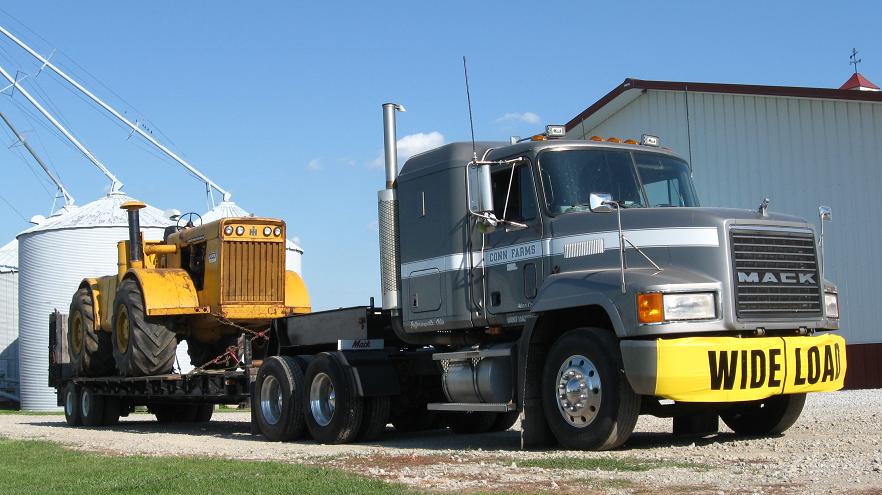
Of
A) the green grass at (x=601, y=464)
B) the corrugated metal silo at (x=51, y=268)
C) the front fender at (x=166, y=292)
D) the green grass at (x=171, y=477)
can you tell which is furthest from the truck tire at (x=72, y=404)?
the corrugated metal silo at (x=51, y=268)

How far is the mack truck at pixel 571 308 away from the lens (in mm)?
9883

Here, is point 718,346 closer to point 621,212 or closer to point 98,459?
point 621,212

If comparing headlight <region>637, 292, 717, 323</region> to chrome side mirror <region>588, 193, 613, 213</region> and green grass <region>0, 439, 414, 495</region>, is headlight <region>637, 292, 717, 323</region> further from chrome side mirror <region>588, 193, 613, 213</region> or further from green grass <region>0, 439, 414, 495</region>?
green grass <region>0, 439, 414, 495</region>

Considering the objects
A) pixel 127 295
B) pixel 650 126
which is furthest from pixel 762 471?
pixel 650 126

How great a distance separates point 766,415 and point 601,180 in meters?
3.18

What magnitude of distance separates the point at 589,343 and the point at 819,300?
7.71ft

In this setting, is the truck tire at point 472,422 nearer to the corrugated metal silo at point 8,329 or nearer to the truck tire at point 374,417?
the truck tire at point 374,417

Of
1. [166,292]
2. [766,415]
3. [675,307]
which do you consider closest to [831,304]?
[766,415]

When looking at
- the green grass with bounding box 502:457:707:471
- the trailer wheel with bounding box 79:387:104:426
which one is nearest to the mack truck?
the green grass with bounding box 502:457:707:471

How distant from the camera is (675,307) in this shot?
9711 millimetres

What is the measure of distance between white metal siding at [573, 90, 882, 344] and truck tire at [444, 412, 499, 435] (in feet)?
34.0

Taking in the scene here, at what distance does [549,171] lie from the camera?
1130 centimetres

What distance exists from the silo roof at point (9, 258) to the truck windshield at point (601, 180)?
130 feet

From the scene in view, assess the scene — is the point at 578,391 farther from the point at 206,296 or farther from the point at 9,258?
the point at 9,258
